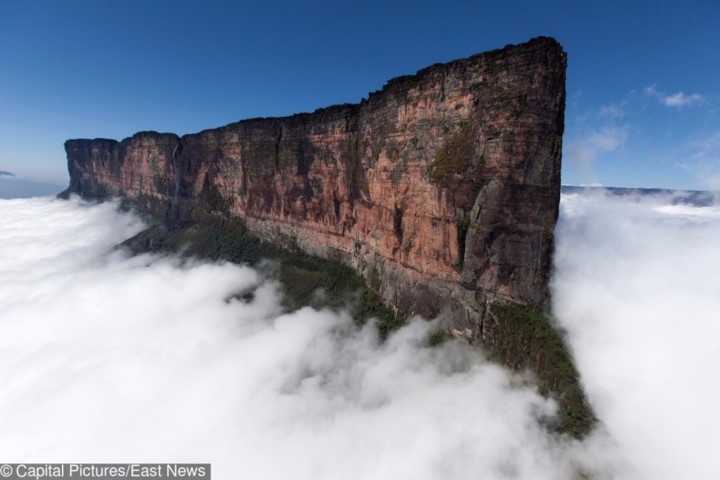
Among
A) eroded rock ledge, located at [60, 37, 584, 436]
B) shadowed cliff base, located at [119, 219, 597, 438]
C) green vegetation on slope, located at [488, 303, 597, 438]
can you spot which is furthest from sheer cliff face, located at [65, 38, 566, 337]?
shadowed cliff base, located at [119, 219, 597, 438]

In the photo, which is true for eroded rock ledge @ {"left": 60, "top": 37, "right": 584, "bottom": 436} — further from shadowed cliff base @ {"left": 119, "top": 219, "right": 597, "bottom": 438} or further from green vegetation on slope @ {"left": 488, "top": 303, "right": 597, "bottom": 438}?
shadowed cliff base @ {"left": 119, "top": 219, "right": 597, "bottom": 438}

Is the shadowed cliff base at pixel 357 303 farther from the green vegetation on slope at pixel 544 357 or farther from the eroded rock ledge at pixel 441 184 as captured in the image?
the eroded rock ledge at pixel 441 184

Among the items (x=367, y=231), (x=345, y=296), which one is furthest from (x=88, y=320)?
(x=367, y=231)

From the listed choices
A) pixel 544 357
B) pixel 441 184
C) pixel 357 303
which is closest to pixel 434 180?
pixel 441 184

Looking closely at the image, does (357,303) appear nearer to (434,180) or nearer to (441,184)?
(434,180)

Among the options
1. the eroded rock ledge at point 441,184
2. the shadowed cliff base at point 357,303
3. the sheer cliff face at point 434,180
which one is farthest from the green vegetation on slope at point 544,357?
the sheer cliff face at point 434,180

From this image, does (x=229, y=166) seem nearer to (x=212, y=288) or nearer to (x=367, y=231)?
(x=212, y=288)
